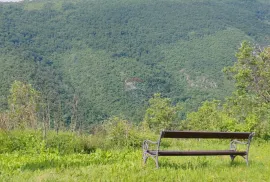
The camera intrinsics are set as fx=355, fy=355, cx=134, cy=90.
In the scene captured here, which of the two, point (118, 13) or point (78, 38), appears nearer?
point (78, 38)

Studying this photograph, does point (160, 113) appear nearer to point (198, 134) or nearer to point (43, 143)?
point (43, 143)

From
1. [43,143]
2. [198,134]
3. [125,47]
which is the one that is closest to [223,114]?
[43,143]

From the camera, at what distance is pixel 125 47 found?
408 feet

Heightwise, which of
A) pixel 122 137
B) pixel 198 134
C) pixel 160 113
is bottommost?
pixel 160 113

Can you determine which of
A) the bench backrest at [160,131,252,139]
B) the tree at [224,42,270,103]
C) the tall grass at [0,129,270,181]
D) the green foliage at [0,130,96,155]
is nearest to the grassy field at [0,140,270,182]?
the tall grass at [0,129,270,181]

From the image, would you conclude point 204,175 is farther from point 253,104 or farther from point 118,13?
point 118,13

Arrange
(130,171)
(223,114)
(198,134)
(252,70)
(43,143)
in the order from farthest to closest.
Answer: (252,70) → (223,114) → (43,143) → (198,134) → (130,171)

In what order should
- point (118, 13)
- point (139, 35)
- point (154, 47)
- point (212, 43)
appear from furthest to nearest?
point (118, 13)
point (139, 35)
point (154, 47)
point (212, 43)

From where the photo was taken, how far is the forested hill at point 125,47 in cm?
7706

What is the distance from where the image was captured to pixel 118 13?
513 ft

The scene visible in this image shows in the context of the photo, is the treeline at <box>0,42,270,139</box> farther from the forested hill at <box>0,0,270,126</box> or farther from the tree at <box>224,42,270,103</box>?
the forested hill at <box>0,0,270,126</box>

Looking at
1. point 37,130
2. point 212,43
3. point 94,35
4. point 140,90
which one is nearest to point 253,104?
point 37,130

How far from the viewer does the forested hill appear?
77.1m

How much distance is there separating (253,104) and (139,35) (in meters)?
128
